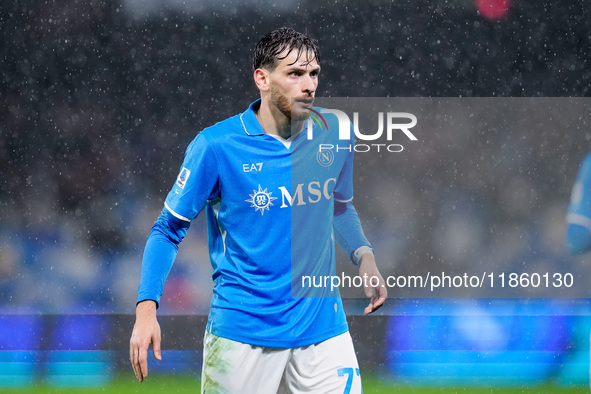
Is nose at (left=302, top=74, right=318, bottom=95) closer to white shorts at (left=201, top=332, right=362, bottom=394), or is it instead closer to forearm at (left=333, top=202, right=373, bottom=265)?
forearm at (left=333, top=202, right=373, bottom=265)

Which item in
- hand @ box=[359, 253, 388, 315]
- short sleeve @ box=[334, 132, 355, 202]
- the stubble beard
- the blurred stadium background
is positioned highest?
the blurred stadium background

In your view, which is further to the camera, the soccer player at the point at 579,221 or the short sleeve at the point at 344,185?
the soccer player at the point at 579,221

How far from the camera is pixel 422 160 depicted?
618 centimetres

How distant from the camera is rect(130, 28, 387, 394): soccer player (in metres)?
2.15

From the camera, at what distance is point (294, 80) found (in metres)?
2.29

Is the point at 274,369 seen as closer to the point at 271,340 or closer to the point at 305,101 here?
the point at 271,340

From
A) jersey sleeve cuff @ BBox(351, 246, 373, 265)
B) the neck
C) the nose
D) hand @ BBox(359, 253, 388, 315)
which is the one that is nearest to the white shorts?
hand @ BBox(359, 253, 388, 315)

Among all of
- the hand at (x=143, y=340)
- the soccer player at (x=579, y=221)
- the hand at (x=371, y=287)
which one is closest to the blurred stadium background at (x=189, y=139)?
Answer: the soccer player at (x=579, y=221)

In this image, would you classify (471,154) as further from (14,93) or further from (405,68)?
(14,93)

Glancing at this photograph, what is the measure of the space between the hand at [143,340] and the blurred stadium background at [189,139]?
15.9 feet

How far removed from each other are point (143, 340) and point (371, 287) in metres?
0.71

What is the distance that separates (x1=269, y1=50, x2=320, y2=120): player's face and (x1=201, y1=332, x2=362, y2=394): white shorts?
29.5 inches

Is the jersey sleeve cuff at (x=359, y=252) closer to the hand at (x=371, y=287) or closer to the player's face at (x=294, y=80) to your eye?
the hand at (x=371, y=287)

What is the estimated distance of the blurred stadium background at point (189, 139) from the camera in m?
6.86
